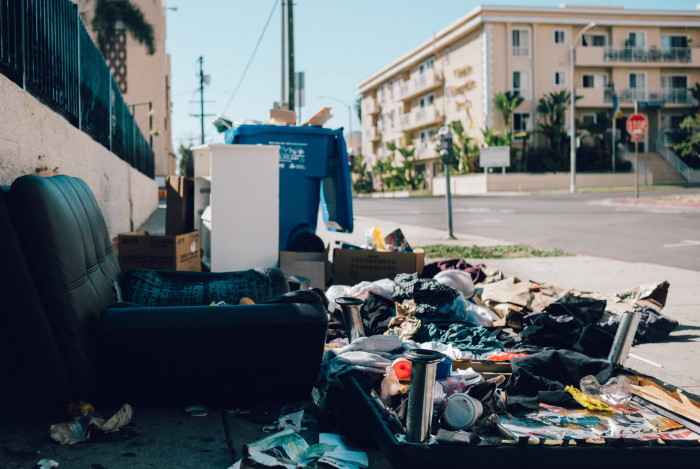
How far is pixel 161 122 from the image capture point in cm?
4531

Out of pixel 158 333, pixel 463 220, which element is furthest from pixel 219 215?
pixel 463 220

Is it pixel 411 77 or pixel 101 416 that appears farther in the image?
pixel 411 77

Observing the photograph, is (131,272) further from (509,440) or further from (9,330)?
(509,440)

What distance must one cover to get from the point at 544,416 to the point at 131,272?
92.8 inches

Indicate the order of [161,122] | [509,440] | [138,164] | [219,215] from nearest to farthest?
[509,440] → [219,215] → [138,164] → [161,122]

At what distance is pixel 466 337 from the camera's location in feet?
14.6

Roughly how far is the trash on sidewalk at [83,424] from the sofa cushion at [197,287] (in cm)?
93

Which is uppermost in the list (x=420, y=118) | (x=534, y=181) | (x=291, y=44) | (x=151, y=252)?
(x=420, y=118)

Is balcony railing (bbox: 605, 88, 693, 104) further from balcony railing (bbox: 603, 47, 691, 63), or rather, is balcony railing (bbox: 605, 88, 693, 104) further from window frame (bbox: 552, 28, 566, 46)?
window frame (bbox: 552, 28, 566, 46)

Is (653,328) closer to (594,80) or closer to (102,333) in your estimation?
(102,333)

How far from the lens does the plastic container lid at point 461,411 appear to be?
8.84ft

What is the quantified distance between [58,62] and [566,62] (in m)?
46.3

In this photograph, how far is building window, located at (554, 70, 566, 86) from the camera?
46.9 meters

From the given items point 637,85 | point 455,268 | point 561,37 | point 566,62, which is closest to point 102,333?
point 455,268
